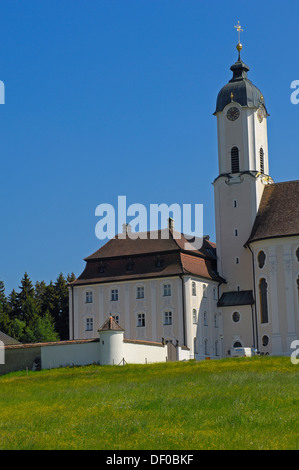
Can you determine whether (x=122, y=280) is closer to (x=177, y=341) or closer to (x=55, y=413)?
(x=177, y=341)

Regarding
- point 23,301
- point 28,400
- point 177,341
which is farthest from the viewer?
point 23,301

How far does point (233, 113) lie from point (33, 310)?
34546 millimetres

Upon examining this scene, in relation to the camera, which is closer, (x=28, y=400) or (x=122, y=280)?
(x=28, y=400)

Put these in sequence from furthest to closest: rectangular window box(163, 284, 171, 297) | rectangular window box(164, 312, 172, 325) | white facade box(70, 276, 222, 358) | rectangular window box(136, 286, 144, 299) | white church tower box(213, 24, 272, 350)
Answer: white church tower box(213, 24, 272, 350), rectangular window box(136, 286, 144, 299), rectangular window box(163, 284, 171, 297), rectangular window box(164, 312, 172, 325), white facade box(70, 276, 222, 358)

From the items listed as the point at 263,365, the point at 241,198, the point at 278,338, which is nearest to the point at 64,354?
the point at 263,365

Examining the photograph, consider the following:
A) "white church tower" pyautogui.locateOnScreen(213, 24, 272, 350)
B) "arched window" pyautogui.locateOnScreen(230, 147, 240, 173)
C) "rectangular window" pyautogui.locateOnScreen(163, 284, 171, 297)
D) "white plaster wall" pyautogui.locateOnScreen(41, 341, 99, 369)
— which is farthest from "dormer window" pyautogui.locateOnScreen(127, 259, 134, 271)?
"white plaster wall" pyautogui.locateOnScreen(41, 341, 99, 369)

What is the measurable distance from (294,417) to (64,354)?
3094 cm

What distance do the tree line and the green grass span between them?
4554cm

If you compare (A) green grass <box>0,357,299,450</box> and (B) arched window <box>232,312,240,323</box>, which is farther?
(B) arched window <box>232,312,240,323</box>

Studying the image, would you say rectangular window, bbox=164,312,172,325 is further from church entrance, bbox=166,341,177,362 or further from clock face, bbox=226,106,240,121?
clock face, bbox=226,106,240,121

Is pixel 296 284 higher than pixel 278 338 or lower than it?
higher

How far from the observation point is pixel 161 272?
225 feet

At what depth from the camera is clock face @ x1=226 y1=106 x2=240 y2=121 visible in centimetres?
7256

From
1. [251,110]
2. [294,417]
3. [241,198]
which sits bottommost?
[294,417]
